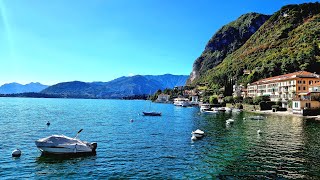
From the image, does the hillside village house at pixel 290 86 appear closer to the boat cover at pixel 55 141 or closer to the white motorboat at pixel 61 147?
the white motorboat at pixel 61 147

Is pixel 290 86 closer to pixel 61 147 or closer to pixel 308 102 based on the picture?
pixel 308 102

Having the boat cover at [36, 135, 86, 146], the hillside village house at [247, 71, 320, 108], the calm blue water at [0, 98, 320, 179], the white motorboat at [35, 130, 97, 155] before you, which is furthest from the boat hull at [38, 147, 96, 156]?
the hillside village house at [247, 71, 320, 108]

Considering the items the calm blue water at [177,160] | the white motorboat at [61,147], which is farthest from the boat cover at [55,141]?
the calm blue water at [177,160]

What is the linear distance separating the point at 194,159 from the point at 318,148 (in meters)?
20.1

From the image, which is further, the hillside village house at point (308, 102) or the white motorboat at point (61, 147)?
the hillside village house at point (308, 102)

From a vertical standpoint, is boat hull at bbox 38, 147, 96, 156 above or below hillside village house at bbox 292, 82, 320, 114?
below

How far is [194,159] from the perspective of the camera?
114 feet

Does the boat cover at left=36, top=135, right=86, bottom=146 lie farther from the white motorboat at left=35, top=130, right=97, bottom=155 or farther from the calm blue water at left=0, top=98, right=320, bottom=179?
the calm blue water at left=0, top=98, right=320, bottom=179

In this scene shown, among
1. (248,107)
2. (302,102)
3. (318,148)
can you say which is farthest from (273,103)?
(318,148)

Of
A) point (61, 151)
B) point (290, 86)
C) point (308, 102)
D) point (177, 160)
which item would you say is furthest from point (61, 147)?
point (290, 86)

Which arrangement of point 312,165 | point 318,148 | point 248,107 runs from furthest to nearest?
point 248,107, point 318,148, point 312,165

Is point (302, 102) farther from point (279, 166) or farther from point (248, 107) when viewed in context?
point (279, 166)

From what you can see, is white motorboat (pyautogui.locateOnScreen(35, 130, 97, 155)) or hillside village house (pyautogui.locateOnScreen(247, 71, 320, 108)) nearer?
white motorboat (pyautogui.locateOnScreen(35, 130, 97, 155))

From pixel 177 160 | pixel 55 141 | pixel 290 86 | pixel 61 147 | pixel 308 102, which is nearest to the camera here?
pixel 177 160
